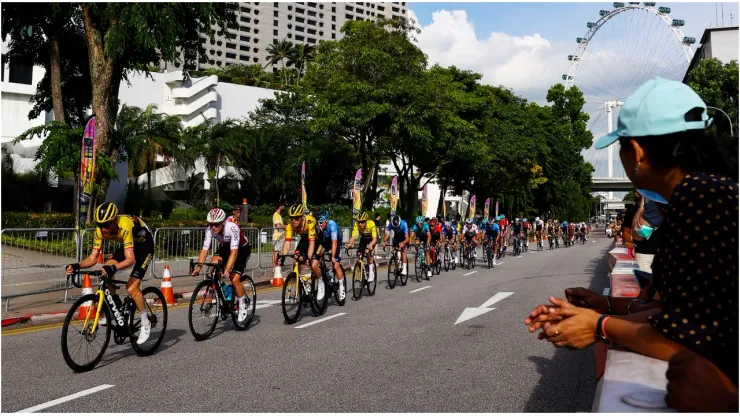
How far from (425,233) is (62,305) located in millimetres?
9771

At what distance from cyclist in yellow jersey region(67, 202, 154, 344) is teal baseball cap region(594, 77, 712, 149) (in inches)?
243

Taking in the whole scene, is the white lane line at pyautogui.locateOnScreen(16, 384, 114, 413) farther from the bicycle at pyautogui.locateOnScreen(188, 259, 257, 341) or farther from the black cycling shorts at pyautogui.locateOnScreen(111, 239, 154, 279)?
the bicycle at pyautogui.locateOnScreen(188, 259, 257, 341)

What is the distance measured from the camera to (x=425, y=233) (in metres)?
18.2

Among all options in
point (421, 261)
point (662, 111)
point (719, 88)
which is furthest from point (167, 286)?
point (719, 88)

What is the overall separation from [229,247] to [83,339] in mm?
2707

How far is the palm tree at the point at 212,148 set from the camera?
44.7m

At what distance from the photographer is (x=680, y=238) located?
6.07 feet

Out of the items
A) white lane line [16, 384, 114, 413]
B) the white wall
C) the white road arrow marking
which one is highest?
the white wall

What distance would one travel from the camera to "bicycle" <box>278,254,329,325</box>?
994cm

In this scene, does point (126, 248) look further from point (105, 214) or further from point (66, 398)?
point (66, 398)

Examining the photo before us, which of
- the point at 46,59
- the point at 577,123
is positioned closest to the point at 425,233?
the point at 46,59

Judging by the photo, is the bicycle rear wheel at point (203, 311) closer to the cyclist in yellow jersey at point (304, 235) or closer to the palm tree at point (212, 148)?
the cyclist in yellow jersey at point (304, 235)

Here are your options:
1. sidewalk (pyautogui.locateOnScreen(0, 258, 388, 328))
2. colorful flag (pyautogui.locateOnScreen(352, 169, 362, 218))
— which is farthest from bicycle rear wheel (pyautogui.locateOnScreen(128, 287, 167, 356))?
colorful flag (pyautogui.locateOnScreen(352, 169, 362, 218))

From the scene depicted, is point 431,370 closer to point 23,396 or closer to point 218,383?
point 218,383
